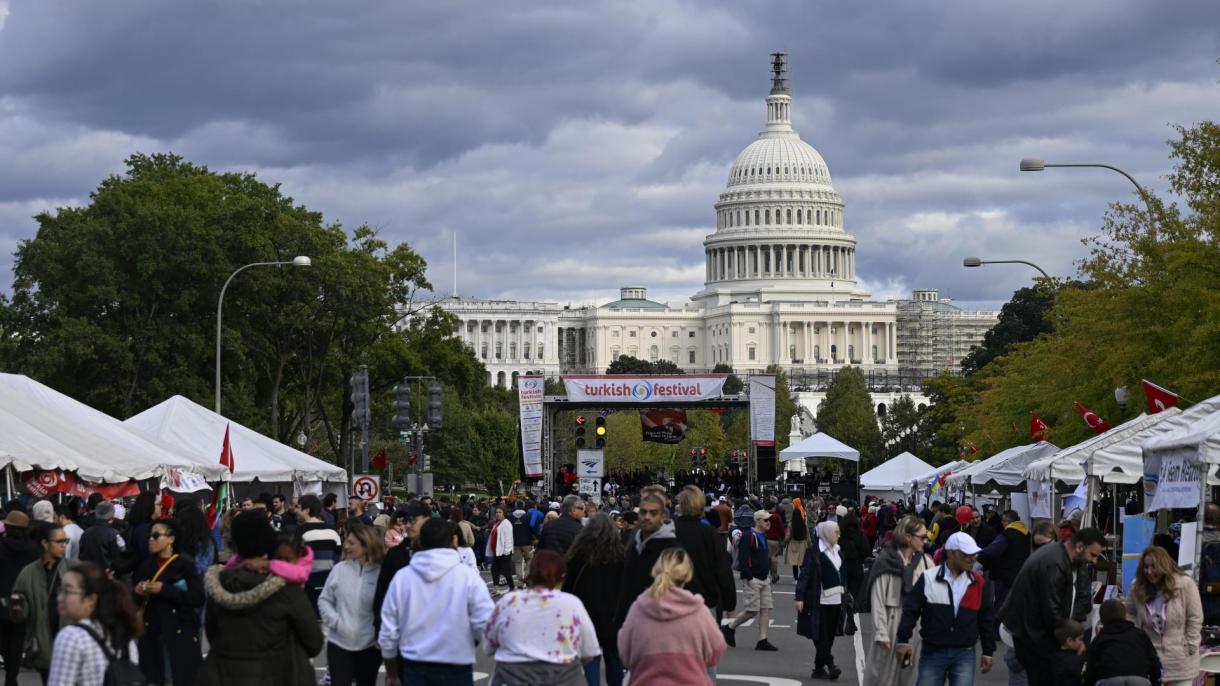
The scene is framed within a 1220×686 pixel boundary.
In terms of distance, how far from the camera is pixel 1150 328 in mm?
30516

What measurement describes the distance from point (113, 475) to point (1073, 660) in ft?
49.7

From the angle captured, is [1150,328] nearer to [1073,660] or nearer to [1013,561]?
[1013,561]

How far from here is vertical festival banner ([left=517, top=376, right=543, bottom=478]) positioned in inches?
2247

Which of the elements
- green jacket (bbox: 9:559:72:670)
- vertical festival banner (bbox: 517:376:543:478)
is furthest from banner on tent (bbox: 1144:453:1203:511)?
vertical festival banner (bbox: 517:376:543:478)

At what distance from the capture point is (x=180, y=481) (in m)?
27.3

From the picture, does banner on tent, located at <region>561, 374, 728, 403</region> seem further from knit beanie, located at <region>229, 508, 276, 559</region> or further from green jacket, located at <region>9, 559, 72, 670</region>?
knit beanie, located at <region>229, 508, 276, 559</region>

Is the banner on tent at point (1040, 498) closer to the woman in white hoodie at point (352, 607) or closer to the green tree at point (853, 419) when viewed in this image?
the woman in white hoodie at point (352, 607)

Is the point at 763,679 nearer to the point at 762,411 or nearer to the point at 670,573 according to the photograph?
the point at 670,573

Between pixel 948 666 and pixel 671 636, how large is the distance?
4.15 m

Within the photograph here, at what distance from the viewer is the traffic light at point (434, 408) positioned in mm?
36781

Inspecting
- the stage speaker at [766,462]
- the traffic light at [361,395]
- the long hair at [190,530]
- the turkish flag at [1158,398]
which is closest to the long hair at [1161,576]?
the long hair at [190,530]

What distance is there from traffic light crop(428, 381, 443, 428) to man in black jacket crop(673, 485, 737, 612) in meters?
23.5

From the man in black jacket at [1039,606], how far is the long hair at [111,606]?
659 centimetres

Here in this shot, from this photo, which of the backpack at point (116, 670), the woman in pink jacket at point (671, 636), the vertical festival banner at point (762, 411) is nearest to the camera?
the backpack at point (116, 670)
